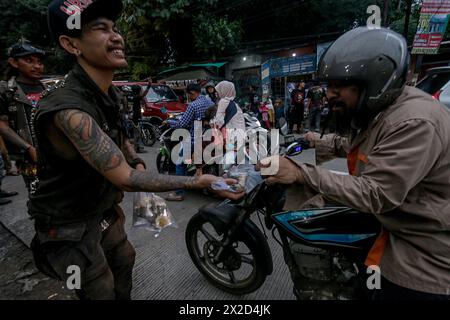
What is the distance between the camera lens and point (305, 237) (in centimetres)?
150

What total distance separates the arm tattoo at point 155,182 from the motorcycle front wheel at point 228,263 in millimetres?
840

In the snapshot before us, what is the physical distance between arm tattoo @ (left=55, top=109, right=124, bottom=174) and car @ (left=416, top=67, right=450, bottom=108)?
189 inches

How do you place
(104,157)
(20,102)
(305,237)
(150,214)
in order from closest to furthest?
(104,157), (305,237), (150,214), (20,102)

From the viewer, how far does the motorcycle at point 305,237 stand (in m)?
1.43

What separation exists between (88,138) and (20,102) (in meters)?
2.60

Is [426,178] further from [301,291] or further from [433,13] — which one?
[433,13]

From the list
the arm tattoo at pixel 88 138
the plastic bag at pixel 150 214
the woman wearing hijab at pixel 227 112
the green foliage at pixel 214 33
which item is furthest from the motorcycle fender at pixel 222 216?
the green foliage at pixel 214 33

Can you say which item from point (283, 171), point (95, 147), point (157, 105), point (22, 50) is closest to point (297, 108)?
point (157, 105)

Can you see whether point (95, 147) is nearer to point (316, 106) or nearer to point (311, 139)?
point (311, 139)

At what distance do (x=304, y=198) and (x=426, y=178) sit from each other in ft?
1.81

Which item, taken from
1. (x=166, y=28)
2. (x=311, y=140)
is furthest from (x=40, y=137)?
(x=166, y=28)

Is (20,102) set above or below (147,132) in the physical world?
above

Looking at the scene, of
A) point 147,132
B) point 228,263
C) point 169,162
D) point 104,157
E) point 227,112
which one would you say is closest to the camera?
point 104,157

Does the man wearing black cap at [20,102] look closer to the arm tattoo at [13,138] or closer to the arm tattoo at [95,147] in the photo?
the arm tattoo at [13,138]
